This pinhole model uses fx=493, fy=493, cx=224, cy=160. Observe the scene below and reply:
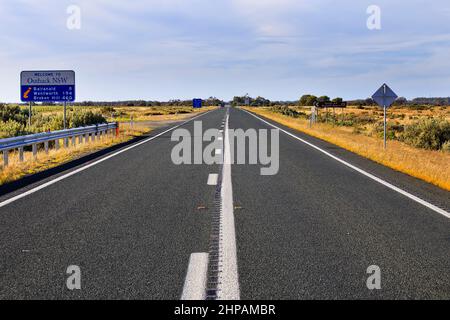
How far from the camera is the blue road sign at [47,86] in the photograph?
23109 mm

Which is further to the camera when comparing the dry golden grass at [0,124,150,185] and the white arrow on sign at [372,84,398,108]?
the white arrow on sign at [372,84,398,108]

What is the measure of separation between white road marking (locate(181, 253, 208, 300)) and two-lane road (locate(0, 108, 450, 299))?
0.30 feet

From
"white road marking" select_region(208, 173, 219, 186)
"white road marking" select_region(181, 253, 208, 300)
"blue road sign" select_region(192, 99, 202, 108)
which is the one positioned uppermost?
"blue road sign" select_region(192, 99, 202, 108)

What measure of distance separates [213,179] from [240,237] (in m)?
4.94

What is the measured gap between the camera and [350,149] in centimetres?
1864

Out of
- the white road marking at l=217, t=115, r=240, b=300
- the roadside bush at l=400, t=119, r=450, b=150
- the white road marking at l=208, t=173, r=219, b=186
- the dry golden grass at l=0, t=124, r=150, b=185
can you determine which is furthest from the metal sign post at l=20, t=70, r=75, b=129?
the roadside bush at l=400, t=119, r=450, b=150

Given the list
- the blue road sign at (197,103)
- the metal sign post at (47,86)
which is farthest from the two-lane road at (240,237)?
the blue road sign at (197,103)

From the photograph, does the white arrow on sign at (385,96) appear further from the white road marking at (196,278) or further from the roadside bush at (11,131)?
the white road marking at (196,278)

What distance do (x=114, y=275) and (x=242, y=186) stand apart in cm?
547

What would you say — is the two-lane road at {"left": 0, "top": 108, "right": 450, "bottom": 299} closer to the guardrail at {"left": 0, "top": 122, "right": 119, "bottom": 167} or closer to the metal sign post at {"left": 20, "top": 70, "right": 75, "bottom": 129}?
the guardrail at {"left": 0, "top": 122, "right": 119, "bottom": 167}

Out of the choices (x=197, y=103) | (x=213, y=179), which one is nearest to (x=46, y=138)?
(x=213, y=179)

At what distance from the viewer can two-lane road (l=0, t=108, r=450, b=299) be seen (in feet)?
14.2
